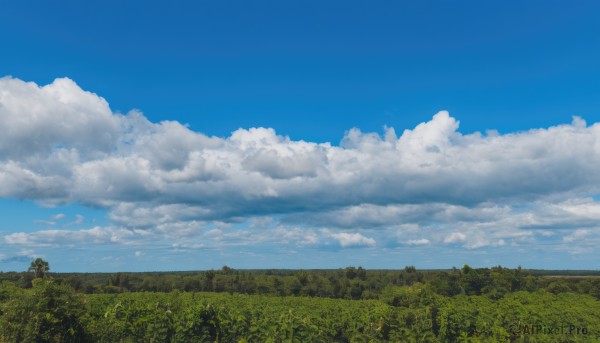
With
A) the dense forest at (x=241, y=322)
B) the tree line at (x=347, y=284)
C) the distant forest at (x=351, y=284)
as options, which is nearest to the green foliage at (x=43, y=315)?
the dense forest at (x=241, y=322)

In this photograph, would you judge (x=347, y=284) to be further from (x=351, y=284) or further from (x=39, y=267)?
(x=39, y=267)

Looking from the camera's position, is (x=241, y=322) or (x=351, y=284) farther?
(x=351, y=284)

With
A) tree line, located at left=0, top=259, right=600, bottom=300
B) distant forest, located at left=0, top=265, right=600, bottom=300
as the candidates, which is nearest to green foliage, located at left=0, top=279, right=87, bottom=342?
distant forest, located at left=0, top=265, right=600, bottom=300

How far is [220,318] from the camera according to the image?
81.1 feet

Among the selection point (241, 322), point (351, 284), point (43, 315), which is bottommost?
point (351, 284)

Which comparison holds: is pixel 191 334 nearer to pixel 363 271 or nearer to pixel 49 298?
pixel 49 298

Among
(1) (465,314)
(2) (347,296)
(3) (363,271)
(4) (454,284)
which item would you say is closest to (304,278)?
(2) (347,296)

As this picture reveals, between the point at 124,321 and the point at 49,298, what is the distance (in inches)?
190

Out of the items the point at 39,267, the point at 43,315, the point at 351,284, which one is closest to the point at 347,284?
the point at 351,284

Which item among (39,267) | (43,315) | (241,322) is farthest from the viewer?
(39,267)

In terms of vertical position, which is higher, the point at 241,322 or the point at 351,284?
the point at 241,322

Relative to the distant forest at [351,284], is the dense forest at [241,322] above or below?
above

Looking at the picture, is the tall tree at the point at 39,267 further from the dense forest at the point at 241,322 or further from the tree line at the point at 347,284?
the dense forest at the point at 241,322

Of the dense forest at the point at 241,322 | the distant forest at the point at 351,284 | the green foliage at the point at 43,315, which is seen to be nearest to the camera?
the green foliage at the point at 43,315
